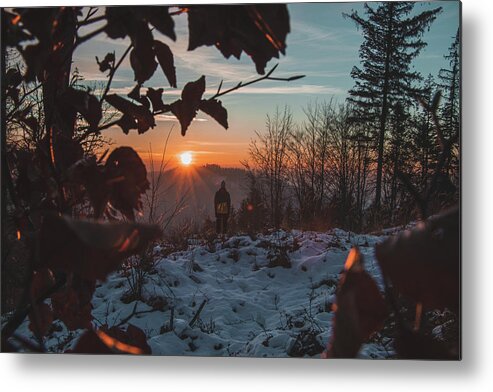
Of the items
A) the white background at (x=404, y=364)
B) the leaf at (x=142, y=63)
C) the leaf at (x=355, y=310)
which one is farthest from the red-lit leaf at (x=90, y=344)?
the white background at (x=404, y=364)

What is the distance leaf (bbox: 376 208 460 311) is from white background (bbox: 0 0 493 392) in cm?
158

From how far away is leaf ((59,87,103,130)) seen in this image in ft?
1.69

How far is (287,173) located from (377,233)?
2.04ft

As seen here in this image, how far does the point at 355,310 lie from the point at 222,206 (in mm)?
2707

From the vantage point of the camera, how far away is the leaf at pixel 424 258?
8.1 inches

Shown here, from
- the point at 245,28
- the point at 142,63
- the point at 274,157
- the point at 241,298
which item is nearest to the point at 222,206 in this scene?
the point at 274,157

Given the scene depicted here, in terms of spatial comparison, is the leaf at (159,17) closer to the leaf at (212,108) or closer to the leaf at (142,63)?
the leaf at (142,63)

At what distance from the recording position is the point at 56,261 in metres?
0.26

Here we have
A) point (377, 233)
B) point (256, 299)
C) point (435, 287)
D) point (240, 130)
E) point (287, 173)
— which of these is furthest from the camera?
point (287, 173)

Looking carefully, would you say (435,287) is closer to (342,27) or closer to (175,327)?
(342,27)

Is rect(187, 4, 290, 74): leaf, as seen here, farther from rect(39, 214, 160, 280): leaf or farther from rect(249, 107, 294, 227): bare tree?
rect(249, 107, 294, 227): bare tree

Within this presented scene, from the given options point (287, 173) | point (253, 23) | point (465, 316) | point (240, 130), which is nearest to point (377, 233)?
point (287, 173)

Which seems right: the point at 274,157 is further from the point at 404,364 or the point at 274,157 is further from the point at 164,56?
the point at 164,56

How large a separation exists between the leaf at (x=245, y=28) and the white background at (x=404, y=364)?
1.48m
